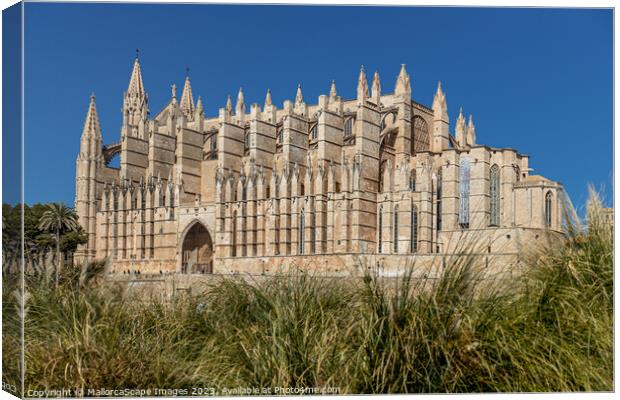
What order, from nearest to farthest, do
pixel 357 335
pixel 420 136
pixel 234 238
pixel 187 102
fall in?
pixel 357 335 → pixel 234 238 → pixel 420 136 → pixel 187 102

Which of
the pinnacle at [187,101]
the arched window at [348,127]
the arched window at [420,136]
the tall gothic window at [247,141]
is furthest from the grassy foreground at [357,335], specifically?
the pinnacle at [187,101]

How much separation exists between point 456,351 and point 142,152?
3696 centimetres

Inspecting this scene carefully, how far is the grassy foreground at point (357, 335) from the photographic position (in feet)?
26.7

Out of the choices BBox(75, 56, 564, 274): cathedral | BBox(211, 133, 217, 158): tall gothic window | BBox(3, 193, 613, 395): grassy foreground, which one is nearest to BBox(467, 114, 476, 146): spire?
BBox(75, 56, 564, 274): cathedral

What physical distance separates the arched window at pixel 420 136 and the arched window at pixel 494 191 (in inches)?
225

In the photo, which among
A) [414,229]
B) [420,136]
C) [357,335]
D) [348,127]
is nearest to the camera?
[357,335]

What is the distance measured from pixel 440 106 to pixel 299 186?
752cm

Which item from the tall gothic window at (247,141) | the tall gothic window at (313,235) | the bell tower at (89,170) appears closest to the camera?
the tall gothic window at (313,235)

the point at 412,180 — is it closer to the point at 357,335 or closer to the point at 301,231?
the point at 301,231

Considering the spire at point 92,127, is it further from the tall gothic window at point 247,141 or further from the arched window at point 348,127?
the arched window at point 348,127

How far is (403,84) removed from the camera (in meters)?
40.8

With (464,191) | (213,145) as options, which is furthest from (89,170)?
(464,191)

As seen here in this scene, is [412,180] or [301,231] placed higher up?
[412,180]

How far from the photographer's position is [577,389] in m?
8.13
